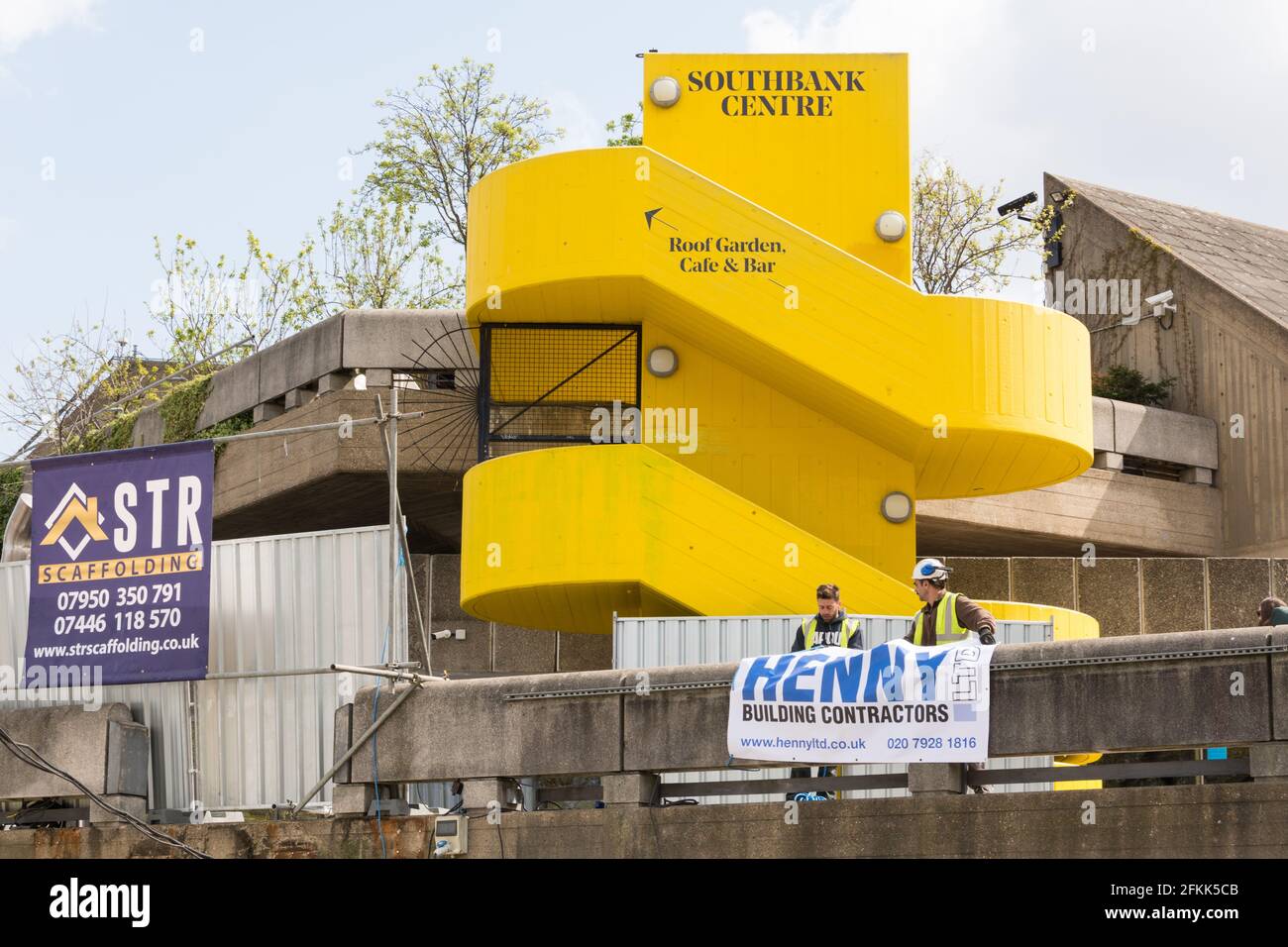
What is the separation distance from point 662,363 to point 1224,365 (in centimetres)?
1139

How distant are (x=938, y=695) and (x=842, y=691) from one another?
28.0 inches

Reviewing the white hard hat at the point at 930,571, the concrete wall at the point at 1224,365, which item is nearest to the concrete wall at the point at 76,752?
the white hard hat at the point at 930,571

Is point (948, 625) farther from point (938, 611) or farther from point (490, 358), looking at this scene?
point (490, 358)

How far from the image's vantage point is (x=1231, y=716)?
38.7 feet

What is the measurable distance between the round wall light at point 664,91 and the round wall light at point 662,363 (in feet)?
9.26

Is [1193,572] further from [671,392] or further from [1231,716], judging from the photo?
[1231,716]

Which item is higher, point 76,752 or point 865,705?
point 865,705

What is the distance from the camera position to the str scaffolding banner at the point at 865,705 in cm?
1252

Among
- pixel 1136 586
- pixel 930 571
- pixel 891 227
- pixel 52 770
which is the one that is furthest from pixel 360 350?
pixel 930 571

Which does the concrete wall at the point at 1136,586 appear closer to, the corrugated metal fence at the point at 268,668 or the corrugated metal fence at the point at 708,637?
the corrugated metal fence at the point at 708,637

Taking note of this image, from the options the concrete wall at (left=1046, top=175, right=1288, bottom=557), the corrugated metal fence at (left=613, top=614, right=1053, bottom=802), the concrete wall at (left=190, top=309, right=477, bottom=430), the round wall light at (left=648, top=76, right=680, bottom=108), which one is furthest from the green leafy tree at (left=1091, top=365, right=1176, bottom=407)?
the corrugated metal fence at (left=613, top=614, right=1053, bottom=802)

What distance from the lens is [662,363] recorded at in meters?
20.6
